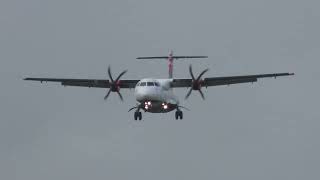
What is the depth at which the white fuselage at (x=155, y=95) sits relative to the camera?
81438mm

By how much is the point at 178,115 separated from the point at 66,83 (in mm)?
10318

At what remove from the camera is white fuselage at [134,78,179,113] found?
8144 cm

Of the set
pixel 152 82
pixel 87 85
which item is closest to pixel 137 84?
pixel 152 82

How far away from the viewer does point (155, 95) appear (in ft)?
268

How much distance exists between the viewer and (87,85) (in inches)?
3563

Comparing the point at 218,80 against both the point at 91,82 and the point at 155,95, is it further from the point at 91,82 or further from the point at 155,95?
the point at 91,82

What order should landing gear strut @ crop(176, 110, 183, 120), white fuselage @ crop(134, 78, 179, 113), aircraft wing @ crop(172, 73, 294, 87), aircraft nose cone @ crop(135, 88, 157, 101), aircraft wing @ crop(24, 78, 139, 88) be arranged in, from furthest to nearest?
aircraft wing @ crop(24, 78, 139, 88) → landing gear strut @ crop(176, 110, 183, 120) → aircraft wing @ crop(172, 73, 294, 87) → white fuselage @ crop(134, 78, 179, 113) → aircraft nose cone @ crop(135, 88, 157, 101)

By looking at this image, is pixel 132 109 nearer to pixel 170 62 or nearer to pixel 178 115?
pixel 178 115

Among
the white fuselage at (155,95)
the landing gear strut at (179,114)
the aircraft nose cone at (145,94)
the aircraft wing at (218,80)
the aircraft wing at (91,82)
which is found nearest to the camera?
the aircraft nose cone at (145,94)

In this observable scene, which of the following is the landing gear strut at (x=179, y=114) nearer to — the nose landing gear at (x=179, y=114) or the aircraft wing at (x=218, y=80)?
the nose landing gear at (x=179, y=114)

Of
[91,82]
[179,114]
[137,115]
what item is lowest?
[137,115]

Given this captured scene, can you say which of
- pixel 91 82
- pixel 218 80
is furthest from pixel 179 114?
pixel 91 82

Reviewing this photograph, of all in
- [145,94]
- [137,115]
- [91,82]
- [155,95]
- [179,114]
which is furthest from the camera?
[91,82]

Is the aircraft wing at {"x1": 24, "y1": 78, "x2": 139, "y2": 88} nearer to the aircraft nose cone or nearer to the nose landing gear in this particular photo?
the nose landing gear
